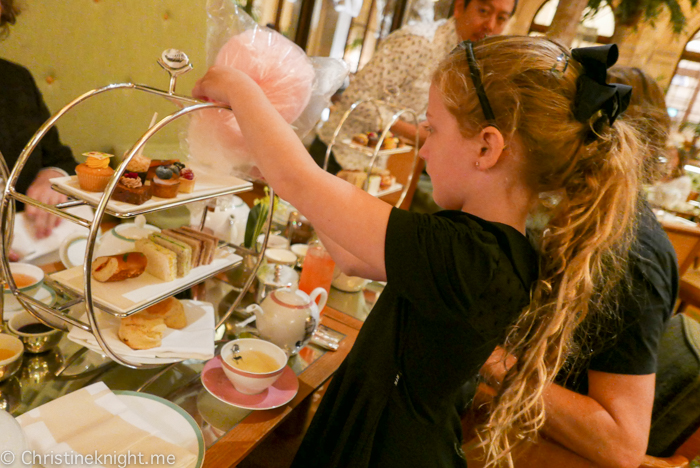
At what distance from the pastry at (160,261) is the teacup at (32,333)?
9.5 inches

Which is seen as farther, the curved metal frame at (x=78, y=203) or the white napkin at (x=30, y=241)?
the white napkin at (x=30, y=241)

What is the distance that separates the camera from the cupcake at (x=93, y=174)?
29.9 inches

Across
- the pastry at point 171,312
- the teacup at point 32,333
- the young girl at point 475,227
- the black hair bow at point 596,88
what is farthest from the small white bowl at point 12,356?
the black hair bow at point 596,88

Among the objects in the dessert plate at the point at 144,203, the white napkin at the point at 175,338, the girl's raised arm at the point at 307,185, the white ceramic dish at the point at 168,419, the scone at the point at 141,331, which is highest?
the girl's raised arm at the point at 307,185

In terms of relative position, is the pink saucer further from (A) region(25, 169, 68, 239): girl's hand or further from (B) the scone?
(A) region(25, 169, 68, 239): girl's hand

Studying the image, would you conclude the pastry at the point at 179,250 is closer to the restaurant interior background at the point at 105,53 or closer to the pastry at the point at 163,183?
the pastry at the point at 163,183

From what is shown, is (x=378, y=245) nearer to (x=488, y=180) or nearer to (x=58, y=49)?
(x=488, y=180)

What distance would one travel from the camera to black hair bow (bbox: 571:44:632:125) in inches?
Result: 30.5

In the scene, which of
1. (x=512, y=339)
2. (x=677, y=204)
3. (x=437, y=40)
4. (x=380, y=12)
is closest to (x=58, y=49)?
(x=512, y=339)

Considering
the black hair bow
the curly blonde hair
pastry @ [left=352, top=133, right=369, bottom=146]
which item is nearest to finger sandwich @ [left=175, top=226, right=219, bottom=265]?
the curly blonde hair

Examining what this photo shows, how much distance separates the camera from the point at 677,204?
441cm

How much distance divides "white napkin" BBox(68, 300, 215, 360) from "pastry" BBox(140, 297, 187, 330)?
0.01 metres

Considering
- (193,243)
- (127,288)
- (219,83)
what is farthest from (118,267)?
(219,83)

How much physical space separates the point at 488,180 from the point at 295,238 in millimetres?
1077
